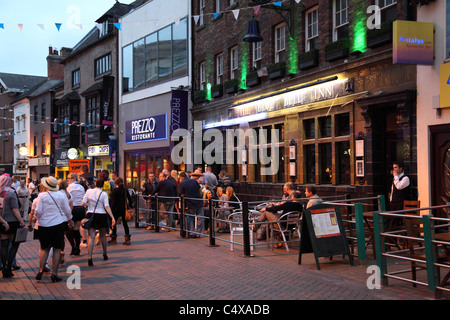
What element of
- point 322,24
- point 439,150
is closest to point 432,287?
point 439,150

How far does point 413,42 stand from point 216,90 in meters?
12.1

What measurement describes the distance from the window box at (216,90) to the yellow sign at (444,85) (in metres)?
12.0

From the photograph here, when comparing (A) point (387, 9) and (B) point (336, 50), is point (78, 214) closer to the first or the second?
(B) point (336, 50)

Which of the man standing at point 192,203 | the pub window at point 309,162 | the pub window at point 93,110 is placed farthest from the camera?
the pub window at point 93,110

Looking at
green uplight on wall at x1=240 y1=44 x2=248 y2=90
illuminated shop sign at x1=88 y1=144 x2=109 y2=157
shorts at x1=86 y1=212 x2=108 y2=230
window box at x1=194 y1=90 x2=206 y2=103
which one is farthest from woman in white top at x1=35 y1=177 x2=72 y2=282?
illuminated shop sign at x1=88 y1=144 x2=109 y2=157

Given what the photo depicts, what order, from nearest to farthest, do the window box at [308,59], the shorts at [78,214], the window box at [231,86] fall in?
the shorts at [78,214] → the window box at [308,59] → the window box at [231,86]

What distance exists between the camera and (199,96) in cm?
2402

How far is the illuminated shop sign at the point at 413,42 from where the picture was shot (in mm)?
11125

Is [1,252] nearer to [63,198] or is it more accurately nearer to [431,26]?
[63,198]

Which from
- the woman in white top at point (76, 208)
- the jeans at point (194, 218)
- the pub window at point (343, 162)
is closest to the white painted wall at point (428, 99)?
the pub window at point (343, 162)

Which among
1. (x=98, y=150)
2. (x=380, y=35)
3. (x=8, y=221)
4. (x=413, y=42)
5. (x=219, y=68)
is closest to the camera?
(x=8, y=221)

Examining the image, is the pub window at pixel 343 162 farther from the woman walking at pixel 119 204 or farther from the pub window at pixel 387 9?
the woman walking at pixel 119 204

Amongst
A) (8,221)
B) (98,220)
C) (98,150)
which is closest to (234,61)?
(98,220)

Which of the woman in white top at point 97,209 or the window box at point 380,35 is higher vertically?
the window box at point 380,35
